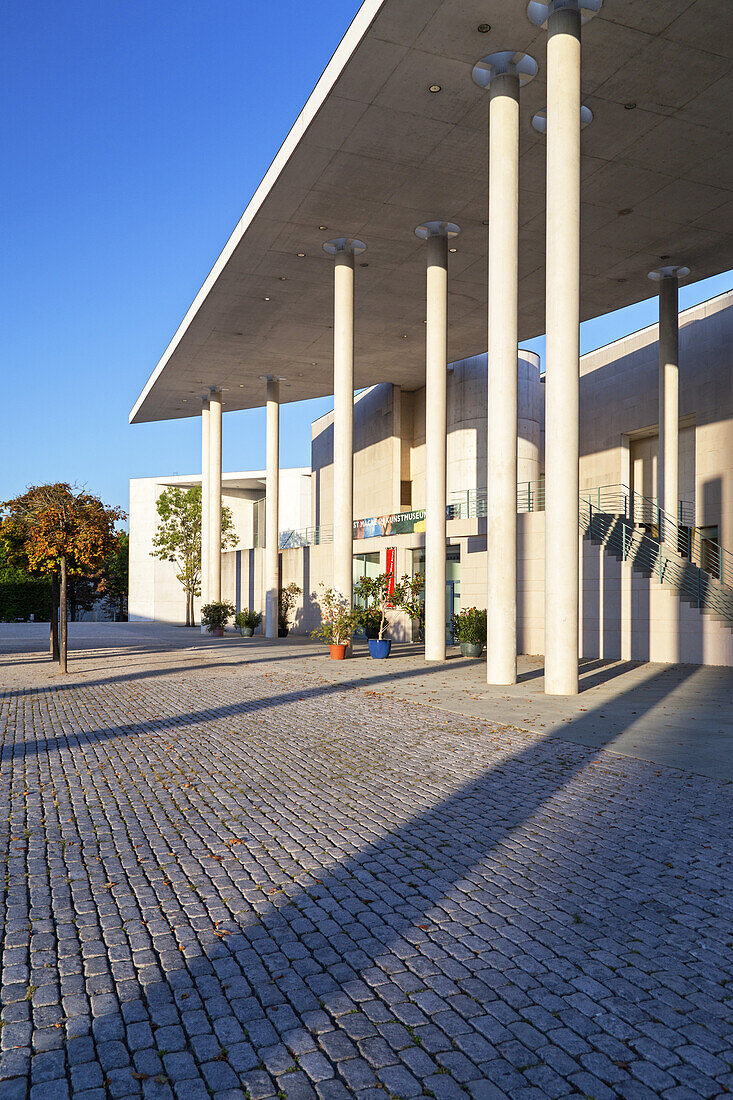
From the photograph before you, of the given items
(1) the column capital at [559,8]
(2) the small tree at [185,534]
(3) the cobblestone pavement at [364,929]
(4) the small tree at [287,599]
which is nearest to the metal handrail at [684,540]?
(1) the column capital at [559,8]

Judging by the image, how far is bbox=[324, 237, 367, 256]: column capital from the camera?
2108cm

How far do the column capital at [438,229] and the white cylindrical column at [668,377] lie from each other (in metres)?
6.42

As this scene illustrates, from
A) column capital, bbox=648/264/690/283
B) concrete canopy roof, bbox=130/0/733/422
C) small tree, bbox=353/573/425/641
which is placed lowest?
small tree, bbox=353/573/425/641

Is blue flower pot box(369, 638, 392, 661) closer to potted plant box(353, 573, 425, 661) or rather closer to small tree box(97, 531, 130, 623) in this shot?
potted plant box(353, 573, 425, 661)

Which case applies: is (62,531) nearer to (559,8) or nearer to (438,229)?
(438,229)

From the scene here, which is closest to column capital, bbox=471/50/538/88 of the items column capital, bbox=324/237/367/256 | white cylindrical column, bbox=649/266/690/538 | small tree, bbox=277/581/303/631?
column capital, bbox=324/237/367/256

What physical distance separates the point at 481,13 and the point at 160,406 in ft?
92.0

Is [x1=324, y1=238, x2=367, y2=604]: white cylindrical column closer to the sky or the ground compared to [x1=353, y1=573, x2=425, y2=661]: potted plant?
closer to the sky

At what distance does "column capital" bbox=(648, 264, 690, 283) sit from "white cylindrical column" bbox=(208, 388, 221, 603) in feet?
62.6

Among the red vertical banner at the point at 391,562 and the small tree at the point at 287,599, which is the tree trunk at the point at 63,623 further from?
the small tree at the point at 287,599

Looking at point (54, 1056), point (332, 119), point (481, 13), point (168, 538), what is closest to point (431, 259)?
point (332, 119)

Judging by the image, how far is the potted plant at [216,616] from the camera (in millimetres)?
35062

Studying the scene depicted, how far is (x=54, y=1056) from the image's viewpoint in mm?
3039

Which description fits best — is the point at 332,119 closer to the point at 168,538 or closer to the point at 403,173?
the point at 403,173
